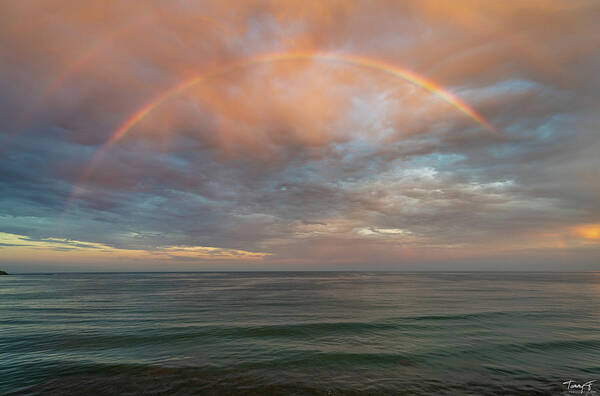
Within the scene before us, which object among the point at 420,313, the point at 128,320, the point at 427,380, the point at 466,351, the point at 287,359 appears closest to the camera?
the point at 427,380

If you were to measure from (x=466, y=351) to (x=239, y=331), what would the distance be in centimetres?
1874

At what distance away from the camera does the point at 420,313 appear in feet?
123

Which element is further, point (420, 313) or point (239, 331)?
point (420, 313)

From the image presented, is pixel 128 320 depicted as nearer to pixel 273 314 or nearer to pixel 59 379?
pixel 273 314

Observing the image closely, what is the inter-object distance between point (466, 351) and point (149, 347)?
23277 mm

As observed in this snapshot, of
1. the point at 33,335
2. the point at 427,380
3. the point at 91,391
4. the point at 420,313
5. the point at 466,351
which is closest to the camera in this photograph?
the point at 91,391

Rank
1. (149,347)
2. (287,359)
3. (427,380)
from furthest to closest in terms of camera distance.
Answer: (149,347) < (287,359) < (427,380)

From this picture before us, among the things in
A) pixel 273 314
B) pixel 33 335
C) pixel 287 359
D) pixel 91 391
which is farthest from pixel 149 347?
pixel 273 314

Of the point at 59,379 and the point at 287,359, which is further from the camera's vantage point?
the point at 287,359

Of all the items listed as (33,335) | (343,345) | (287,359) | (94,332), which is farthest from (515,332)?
(33,335)

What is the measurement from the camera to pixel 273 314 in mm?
38031

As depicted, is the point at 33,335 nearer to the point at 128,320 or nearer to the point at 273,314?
the point at 128,320

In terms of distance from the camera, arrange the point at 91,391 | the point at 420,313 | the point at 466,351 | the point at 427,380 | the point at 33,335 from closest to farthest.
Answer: the point at 91,391 → the point at 427,380 → the point at 466,351 → the point at 33,335 → the point at 420,313

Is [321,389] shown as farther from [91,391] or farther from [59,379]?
[59,379]
